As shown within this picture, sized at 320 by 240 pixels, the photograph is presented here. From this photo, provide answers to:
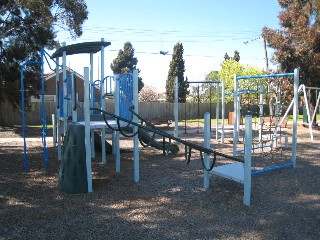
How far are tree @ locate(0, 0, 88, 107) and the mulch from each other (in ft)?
24.6

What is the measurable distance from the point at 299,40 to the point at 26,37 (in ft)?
43.5

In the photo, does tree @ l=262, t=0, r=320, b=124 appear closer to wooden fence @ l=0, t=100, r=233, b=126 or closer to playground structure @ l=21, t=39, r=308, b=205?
wooden fence @ l=0, t=100, r=233, b=126

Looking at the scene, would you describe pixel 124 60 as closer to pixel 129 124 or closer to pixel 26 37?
pixel 26 37

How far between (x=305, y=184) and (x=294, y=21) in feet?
43.7

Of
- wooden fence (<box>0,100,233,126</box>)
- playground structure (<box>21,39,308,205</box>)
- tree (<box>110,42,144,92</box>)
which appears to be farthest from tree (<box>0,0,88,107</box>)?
tree (<box>110,42,144,92</box>)

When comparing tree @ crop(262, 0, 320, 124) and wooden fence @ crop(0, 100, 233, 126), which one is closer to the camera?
tree @ crop(262, 0, 320, 124)

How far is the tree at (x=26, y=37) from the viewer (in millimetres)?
12438

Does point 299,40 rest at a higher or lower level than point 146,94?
higher

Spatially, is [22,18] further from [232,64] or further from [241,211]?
[232,64]

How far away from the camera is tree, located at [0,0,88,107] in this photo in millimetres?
12438

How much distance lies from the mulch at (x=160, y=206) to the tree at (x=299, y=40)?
10.5 m

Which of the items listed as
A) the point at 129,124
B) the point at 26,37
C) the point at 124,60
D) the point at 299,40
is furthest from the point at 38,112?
the point at 124,60

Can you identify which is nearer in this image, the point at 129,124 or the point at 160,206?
the point at 160,206

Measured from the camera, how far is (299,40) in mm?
16141
